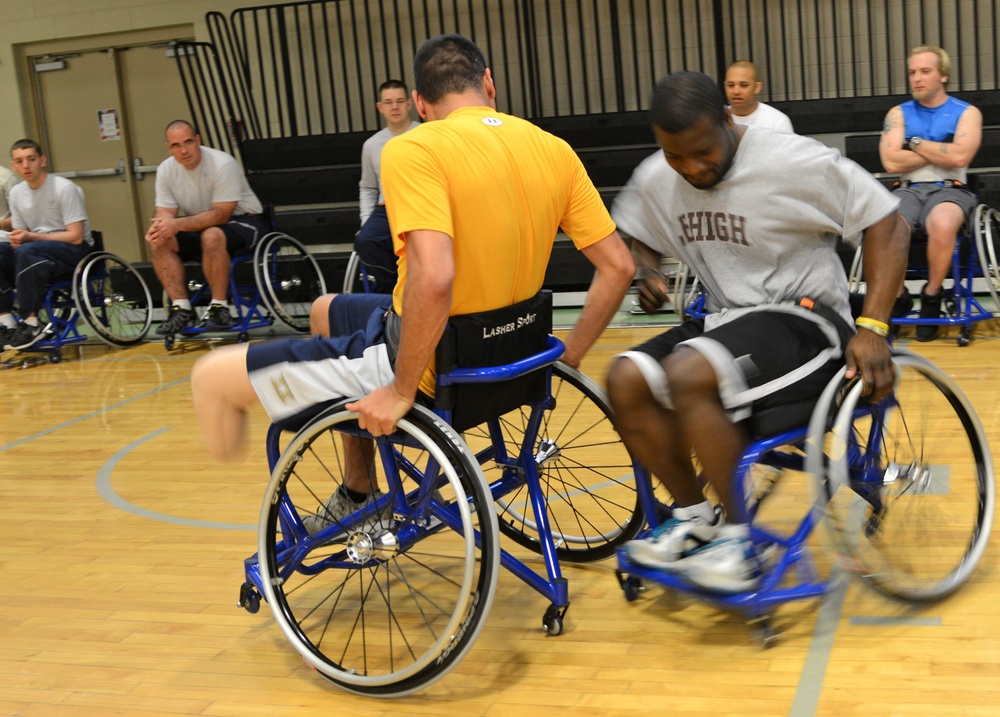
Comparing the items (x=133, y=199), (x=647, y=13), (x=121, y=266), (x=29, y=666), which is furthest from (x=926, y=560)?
(x=133, y=199)

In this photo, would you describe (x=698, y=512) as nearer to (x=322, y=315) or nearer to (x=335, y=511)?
(x=335, y=511)

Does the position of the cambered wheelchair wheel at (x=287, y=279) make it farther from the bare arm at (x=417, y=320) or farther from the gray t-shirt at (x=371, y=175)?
the bare arm at (x=417, y=320)

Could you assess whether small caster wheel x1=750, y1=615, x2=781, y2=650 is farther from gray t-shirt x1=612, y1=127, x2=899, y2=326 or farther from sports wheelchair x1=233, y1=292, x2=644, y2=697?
gray t-shirt x1=612, y1=127, x2=899, y2=326

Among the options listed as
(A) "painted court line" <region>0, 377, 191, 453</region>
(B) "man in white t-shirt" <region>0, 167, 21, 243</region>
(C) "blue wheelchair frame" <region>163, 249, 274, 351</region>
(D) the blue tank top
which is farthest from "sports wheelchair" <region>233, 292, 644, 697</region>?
(B) "man in white t-shirt" <region>0, 167, 21, 243</region>

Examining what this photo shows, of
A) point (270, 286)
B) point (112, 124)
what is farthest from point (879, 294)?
point (112, 124)

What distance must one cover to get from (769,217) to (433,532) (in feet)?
2.86

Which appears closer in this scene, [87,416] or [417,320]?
[417,320]

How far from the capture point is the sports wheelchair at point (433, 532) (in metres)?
1.86

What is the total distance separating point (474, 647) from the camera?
2154 mm

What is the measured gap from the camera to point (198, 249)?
5.89 metres

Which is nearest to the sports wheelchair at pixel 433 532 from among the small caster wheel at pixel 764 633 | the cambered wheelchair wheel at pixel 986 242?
the small caster wheel at pixel 764 633

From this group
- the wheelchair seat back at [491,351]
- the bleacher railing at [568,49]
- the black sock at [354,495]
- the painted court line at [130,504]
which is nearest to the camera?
the wheelchair seat back at [491,351]

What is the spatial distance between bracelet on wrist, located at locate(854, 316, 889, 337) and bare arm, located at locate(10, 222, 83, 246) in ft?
16.1

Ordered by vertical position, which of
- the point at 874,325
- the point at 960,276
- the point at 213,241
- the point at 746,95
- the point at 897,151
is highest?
the point at 746,95
